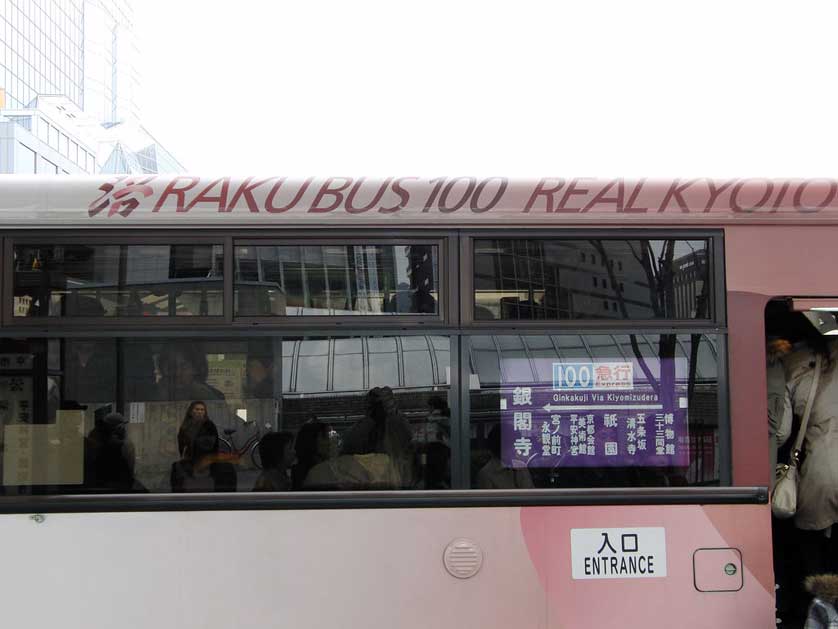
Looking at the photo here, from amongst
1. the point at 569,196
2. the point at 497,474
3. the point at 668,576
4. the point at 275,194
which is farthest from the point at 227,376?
the point at 668,576

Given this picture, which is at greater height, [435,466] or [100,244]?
[100,244]

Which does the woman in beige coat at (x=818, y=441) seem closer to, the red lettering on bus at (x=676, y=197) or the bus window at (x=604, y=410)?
the bus window at (x=604, y=410)

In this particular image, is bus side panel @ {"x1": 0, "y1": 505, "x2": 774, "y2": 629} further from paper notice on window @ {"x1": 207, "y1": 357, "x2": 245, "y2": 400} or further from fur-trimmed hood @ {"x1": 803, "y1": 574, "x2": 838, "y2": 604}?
paper notice on window @ {"x1": 207, "y1": 357, "x2": 245, "y2": 400}

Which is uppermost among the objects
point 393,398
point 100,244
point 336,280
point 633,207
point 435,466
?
point 633,207

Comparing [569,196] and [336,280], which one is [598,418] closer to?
[569,196]

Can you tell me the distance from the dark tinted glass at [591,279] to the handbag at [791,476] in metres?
0.86

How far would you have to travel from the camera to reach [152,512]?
356 cm

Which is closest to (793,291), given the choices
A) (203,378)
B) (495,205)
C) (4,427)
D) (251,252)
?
(495,205)

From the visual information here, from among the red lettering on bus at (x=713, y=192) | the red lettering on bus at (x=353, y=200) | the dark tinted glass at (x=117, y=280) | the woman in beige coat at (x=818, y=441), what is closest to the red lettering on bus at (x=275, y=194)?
the red lettering on bus at (x=353, y=200)

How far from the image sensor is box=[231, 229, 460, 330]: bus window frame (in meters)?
3.62

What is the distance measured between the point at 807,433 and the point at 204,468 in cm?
309

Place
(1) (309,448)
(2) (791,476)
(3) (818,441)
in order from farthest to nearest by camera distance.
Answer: (3) (818,441), (2) (791,476), (1) (309,448)

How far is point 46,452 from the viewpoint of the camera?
11.9 ft

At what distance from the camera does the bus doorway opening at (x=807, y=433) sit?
398cm
